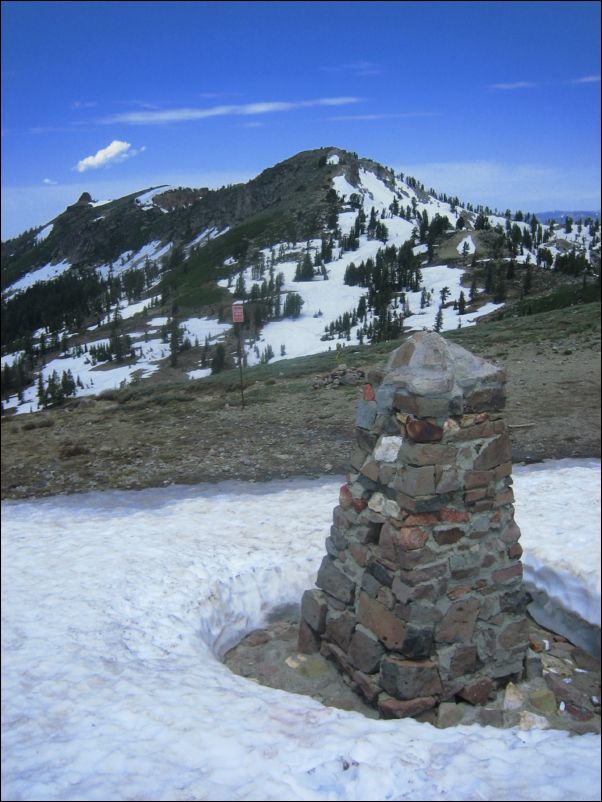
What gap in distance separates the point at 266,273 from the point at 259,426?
A: 56035 mm

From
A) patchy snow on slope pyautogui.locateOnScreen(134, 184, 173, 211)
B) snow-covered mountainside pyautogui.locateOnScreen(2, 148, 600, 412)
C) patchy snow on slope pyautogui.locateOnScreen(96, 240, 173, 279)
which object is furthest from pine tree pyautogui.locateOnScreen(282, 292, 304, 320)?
patchy snow on slope pyautogui.locateOnScreen(134, 184, 173, 211)

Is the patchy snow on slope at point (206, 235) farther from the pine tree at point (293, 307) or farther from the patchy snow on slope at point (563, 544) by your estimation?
the patchy snow on slope at point (563, 544)

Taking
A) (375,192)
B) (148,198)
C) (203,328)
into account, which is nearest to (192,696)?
(203,328)

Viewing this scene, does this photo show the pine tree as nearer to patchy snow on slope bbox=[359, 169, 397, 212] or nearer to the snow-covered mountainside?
the snow-covered mountainside

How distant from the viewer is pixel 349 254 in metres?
71.1

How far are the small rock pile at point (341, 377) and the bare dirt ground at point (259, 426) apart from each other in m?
0.25

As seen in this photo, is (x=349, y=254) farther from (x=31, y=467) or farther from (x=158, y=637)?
(x=158, y=637)

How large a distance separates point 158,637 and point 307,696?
1722 mm

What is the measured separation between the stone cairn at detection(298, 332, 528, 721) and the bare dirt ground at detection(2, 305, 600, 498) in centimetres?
605

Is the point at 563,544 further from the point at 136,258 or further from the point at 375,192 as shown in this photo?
the point at 136,258

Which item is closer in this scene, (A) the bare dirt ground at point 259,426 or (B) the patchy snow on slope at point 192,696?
(B) the patchy snow on slope at point 192,696

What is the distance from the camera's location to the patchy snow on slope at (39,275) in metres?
105

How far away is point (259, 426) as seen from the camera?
14.6 metres

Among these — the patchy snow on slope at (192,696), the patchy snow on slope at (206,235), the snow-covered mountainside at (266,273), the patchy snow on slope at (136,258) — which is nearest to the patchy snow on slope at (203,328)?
the snow-covered mountainside at (266,273)
